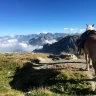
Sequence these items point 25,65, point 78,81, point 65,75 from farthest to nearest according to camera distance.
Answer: point 25,65, point 65,75, point 78,81

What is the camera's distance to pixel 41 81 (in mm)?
20672

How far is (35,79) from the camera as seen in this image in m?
21.9

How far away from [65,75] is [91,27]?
19.8ft

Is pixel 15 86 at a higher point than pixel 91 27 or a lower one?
lower

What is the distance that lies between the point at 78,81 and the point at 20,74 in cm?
1041

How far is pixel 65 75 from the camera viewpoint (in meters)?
18.6

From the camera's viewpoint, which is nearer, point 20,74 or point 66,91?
point 66,91

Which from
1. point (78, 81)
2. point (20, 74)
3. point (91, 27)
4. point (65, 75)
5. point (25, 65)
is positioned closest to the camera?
point (78, 81)

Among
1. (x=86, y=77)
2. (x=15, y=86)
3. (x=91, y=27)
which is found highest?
(x=91, y=27)

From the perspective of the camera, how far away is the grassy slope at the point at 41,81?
47.8ft

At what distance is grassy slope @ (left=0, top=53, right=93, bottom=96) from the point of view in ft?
47.8

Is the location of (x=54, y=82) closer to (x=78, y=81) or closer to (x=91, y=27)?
(x=78, y=81)

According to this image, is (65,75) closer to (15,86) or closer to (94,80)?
(94,80)

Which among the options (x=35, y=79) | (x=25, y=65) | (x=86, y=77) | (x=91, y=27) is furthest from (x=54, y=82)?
(x=25, y=65)
